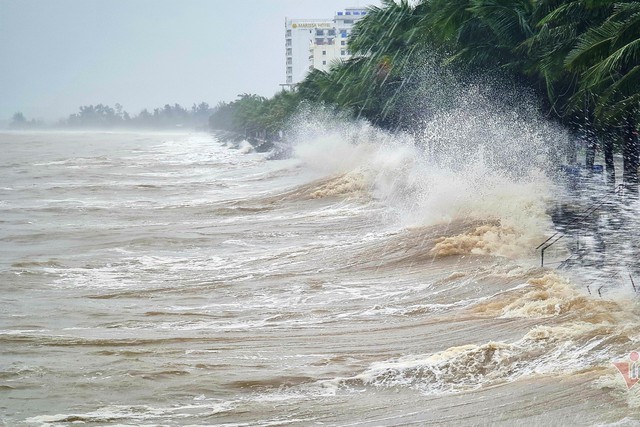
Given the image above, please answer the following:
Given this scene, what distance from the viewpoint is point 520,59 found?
2725 cm

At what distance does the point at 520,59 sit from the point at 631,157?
4.38m

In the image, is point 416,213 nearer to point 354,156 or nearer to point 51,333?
point 51,333

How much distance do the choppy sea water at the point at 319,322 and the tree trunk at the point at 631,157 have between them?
87.2 inches

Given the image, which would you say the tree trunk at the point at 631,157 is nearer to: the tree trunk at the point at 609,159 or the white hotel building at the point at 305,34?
the tree trunk at the point at 609,159

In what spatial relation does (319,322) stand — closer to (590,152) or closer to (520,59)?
(520,59)

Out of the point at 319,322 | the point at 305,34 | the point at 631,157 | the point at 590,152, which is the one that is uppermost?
the point at 305,34

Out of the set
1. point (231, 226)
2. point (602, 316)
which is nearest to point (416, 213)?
point (231, 226)

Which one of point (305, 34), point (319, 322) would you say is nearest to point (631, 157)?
point (319, 322)

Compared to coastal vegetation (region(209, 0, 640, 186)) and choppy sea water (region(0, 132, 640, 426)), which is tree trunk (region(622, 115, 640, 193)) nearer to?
coastal vegetation (region(209, 0, 640, 186))

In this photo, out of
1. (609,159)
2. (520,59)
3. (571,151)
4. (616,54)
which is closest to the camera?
(616,54)

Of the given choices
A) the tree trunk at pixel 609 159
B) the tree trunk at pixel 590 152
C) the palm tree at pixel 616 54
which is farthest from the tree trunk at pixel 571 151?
the palm tree at pixel 616 54

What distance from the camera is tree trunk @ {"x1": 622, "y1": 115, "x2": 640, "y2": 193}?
949 inches

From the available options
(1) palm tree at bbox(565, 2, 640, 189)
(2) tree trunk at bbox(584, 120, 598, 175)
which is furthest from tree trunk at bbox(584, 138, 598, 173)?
(1) palm tree at bbox(565, 2, 640, 189)

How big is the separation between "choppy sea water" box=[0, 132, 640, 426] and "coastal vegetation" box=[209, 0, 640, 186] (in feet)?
9.07
